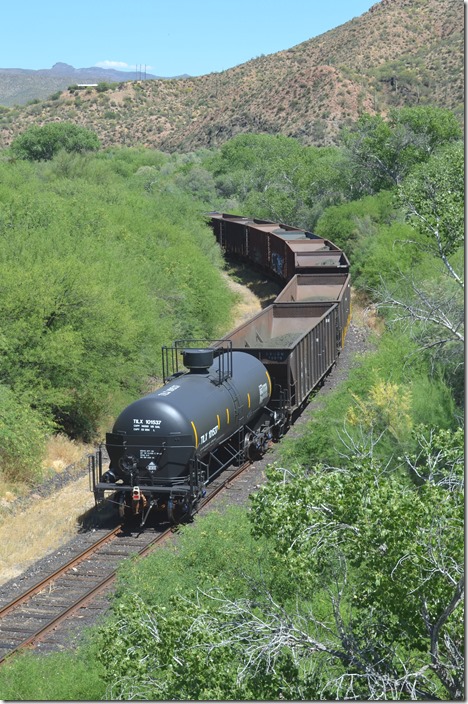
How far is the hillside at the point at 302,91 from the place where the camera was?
361 ft

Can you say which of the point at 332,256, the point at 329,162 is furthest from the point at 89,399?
the point at 329,162

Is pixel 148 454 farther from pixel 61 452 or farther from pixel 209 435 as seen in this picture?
pixel 61 452

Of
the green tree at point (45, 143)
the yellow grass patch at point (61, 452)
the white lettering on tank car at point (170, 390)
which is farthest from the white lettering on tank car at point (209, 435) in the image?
the green tree at point (45, 143)

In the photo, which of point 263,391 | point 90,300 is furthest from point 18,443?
point 90,300

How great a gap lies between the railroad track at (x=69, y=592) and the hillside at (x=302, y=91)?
275 feet

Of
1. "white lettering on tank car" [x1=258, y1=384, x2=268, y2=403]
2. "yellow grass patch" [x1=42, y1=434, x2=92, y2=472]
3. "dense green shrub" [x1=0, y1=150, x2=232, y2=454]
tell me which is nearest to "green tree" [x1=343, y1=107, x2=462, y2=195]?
"dense green shrub" [x1=0, y1=150, x2=232, y2=454]

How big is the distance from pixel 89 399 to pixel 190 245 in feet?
66.4

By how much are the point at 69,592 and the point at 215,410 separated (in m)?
4.92

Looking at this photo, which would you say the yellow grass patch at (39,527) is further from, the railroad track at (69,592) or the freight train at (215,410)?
the railroad track at (69,592)

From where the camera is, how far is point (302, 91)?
116 m

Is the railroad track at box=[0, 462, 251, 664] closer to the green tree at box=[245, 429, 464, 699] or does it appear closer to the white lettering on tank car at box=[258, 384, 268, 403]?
the white lettering on tank car at box=[258, 384, 268, 403]

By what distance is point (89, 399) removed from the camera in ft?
89.6

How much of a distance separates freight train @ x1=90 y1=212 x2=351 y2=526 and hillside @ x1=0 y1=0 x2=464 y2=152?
235ft

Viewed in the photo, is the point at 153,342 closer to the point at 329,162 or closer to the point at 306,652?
the point at 306,652
